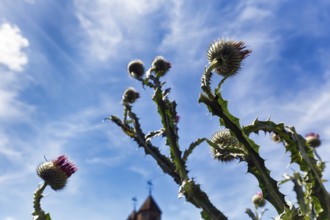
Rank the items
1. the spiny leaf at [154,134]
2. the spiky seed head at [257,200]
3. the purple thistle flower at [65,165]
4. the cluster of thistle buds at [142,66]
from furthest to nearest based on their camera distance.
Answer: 1. the spiky seed head at [257,200]
2. the cluster of thistle buds at [142,66]
3. the purple thistle flower at [65,165]
4. the spiny leaf at [154,134]

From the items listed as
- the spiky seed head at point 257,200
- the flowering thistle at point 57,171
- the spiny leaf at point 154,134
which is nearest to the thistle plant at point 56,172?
the flowering thistle at point 57,171

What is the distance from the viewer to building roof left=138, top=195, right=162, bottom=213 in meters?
84.6

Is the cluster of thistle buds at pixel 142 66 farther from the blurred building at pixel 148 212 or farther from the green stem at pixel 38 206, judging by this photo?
the blurred building at pixel 148 212

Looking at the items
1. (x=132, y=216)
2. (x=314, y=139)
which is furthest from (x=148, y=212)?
(x=314, y=139)

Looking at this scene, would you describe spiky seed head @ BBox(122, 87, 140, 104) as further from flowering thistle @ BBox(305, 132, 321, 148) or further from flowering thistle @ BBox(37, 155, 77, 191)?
flowering thistle @ BBox(305, 132, 321, 148)

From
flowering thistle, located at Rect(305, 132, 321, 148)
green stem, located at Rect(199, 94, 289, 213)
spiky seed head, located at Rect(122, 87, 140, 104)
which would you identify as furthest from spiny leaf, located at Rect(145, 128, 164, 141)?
flowering thistle, located at Rect(305, 132, 321, 148)


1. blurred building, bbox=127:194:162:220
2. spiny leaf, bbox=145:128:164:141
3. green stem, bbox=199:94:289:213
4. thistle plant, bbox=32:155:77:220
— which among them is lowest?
green stem, bbox=199:94:289:213

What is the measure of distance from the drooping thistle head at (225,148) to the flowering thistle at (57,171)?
6.73ft

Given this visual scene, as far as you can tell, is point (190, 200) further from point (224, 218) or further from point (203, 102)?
point (203, 102)

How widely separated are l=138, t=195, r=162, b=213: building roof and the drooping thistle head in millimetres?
80611

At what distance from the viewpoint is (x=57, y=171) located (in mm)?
5941

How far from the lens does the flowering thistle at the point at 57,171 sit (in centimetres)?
583

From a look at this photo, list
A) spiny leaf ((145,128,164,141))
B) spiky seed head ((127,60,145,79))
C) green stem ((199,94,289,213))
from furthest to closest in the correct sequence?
1. spiky seed head ((127,60,145,79))
2. spiny leaf ((145,128,164,141))
3. green stem ((199,94,289,213))

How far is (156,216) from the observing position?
84.3 metres
